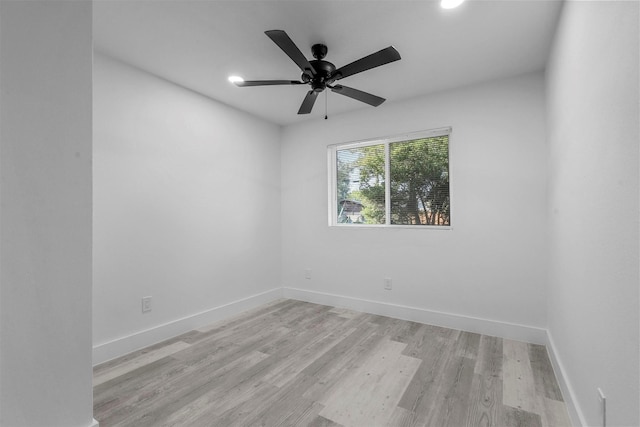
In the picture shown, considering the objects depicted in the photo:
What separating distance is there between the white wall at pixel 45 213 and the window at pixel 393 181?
9.41 feet

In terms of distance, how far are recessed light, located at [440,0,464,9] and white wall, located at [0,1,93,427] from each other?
1.84 meters

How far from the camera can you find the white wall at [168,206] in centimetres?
238

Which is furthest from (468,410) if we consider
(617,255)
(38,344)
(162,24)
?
(162,24)

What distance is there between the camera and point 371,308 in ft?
11.4

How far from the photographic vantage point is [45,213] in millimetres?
1156

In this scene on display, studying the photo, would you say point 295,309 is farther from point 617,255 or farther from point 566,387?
point 617,255

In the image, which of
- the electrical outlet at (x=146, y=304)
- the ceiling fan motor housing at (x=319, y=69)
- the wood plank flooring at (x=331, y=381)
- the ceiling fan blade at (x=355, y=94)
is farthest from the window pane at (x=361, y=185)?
the electrical outlet at (x=146, y=304)

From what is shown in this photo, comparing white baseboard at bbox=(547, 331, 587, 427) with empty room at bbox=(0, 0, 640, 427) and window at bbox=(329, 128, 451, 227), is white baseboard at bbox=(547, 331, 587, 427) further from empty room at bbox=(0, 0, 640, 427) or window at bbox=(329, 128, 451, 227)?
window at bbox=(329, 128, 451, 227)

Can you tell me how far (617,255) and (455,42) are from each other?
1834 millimetres

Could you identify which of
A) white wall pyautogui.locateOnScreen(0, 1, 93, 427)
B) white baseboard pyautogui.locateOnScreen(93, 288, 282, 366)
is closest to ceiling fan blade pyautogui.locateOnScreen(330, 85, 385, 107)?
white wall pyautogui.locateOnScreen(0, 1, 93, 427)

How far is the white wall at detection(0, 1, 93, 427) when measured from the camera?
3.50ft

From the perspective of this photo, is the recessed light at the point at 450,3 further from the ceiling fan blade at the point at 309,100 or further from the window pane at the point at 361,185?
the window pane at the point at 361,185

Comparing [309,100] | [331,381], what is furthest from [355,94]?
[331,381]

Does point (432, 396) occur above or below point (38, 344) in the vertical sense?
below
